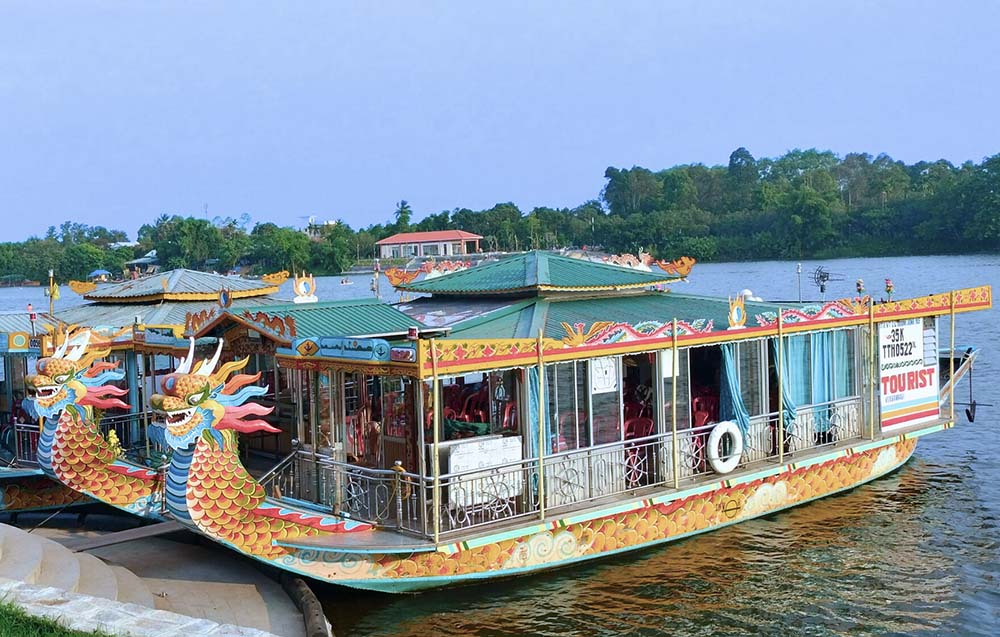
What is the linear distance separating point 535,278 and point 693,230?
7319cm

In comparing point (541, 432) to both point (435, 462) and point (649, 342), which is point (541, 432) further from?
point (649, 342)

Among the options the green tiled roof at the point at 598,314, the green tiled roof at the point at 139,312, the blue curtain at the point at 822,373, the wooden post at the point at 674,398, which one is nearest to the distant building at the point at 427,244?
the green tiled roof at the point at 139,312

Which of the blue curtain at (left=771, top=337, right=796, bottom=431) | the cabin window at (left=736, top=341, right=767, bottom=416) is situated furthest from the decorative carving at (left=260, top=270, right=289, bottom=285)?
the blue curtain at (left=771, top=337, right=796, bottom=431)

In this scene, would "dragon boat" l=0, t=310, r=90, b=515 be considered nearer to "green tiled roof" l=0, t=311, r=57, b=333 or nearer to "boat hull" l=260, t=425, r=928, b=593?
"green tiled roof" l=0, t=311, r=57, b=333

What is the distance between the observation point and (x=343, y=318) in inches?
537

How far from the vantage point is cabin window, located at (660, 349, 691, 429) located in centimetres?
1320

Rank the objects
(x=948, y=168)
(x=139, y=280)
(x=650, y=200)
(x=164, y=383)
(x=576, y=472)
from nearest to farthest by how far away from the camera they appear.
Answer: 1. (x=164, y=383)
2. (x=576, y=472)
3. (x=139, y=280)
4. (x=948, y=168)
5. (x=650, y=200)

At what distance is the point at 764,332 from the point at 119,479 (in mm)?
8898

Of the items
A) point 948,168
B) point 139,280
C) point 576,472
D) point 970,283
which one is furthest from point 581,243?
point 576,472

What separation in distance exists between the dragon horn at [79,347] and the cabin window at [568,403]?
620 cm

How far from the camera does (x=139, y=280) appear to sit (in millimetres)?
18938

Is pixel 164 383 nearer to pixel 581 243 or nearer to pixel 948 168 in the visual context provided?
pixel 581 243

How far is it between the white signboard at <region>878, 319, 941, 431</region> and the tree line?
1755 inches

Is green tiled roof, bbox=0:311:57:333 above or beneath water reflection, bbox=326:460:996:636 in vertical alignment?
above
